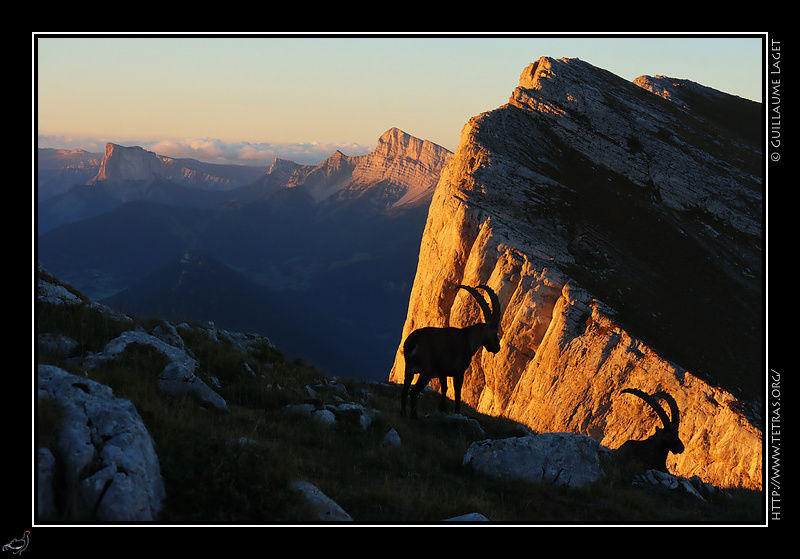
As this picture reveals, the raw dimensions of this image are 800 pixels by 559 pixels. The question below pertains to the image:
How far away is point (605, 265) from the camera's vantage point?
37.6m

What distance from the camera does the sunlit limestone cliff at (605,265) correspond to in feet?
95.2

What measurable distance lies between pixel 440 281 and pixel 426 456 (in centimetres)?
3618

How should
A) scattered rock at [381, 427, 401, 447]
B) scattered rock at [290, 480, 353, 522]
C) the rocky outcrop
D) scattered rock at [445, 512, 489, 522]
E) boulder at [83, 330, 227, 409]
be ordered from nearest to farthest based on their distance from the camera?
the rocky outcrop, scattered rock at [290, 480, 353, 522], scattered rock at [445, 512, 489, 522], boulder at [83, 330, 227, 409], scattered rock at [381, 427, 401, 447]

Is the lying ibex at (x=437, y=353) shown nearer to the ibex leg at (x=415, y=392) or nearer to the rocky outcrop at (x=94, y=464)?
the ibex leg at (x=415, y=392)

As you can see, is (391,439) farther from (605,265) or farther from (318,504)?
(605,265)

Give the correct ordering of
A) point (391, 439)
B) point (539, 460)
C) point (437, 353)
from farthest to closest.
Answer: point (437, 353) → point (391, 439) → point (539, 460)

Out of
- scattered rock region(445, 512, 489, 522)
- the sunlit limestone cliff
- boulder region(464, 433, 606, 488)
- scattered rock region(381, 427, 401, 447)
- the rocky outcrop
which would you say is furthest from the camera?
the sunlit limestone cliff

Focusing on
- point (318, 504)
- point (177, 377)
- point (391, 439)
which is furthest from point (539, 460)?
point (177, 377)

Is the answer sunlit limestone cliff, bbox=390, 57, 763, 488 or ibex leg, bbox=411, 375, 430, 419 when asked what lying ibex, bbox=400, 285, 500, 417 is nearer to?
ibex leg, bbox=411, 375, 430, 419

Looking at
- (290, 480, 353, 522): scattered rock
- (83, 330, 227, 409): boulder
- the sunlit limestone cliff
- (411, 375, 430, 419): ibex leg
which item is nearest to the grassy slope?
(290, 480, 353, 522): scattered rock

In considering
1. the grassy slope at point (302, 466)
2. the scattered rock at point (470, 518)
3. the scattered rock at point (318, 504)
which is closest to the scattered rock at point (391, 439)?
the grassy slope at point (302, 466)

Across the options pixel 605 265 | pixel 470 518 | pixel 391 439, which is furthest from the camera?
pixel 605 265

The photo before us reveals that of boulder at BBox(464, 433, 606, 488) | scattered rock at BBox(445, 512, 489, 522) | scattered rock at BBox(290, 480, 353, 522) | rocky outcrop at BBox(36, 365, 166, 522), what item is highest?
rocky outcrop at BBox(36, 365, 166, 522)

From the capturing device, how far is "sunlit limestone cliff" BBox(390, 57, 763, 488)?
2902cm
